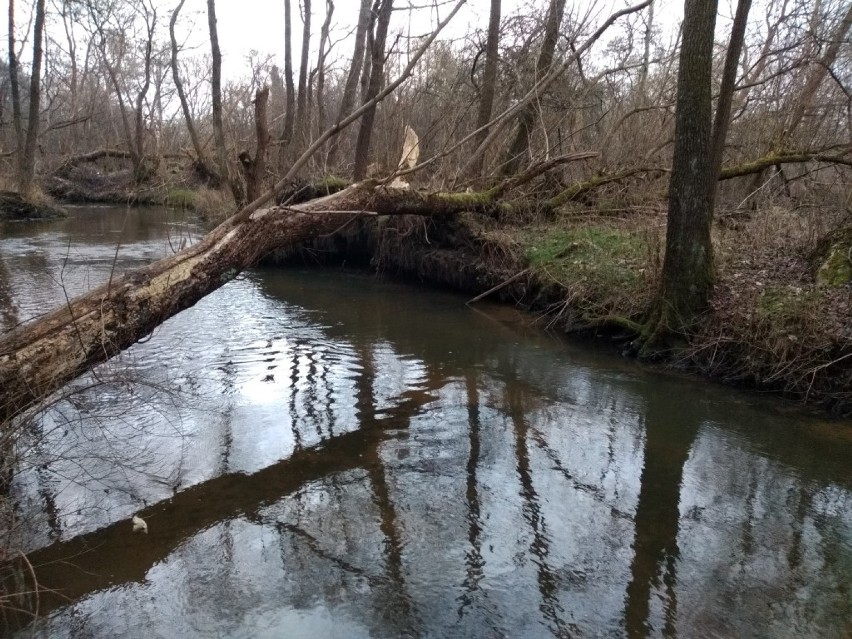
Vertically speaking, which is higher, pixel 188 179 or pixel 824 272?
pixel 188 179

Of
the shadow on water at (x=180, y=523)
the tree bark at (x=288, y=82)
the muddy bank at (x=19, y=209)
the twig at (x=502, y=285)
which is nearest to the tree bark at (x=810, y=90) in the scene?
A: the twig at (x=502, y=285)

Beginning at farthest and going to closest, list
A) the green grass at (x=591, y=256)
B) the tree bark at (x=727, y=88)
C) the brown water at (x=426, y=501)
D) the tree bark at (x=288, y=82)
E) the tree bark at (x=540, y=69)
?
the tree bark at (x=288, y=82)
the tree bark at (x=540, y=69)
the green grass at (x=591, y=256)
the tree bark at (x=727, y=88)
the brown water at (x=426, y=501)

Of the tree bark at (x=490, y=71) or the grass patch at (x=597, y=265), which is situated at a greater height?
the tree bark at (x=490, y=71)

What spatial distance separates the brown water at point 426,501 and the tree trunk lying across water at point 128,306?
0.29 metres

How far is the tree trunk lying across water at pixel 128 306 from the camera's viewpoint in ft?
13.9

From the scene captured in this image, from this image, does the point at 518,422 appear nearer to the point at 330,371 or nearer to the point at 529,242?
the point at 330,371

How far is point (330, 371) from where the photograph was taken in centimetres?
721

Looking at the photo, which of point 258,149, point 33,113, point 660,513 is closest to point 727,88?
point 258,149

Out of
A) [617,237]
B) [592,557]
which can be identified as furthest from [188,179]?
[592,557]

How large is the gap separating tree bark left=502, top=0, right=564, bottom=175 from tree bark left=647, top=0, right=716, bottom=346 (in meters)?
4.95

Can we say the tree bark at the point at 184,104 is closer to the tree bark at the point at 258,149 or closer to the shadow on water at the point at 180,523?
the tree bark at the point at 258,149

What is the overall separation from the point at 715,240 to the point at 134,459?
7969 mm

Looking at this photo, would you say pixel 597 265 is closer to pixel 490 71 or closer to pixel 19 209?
pixel 490 71

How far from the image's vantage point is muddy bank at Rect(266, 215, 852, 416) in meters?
6.55
